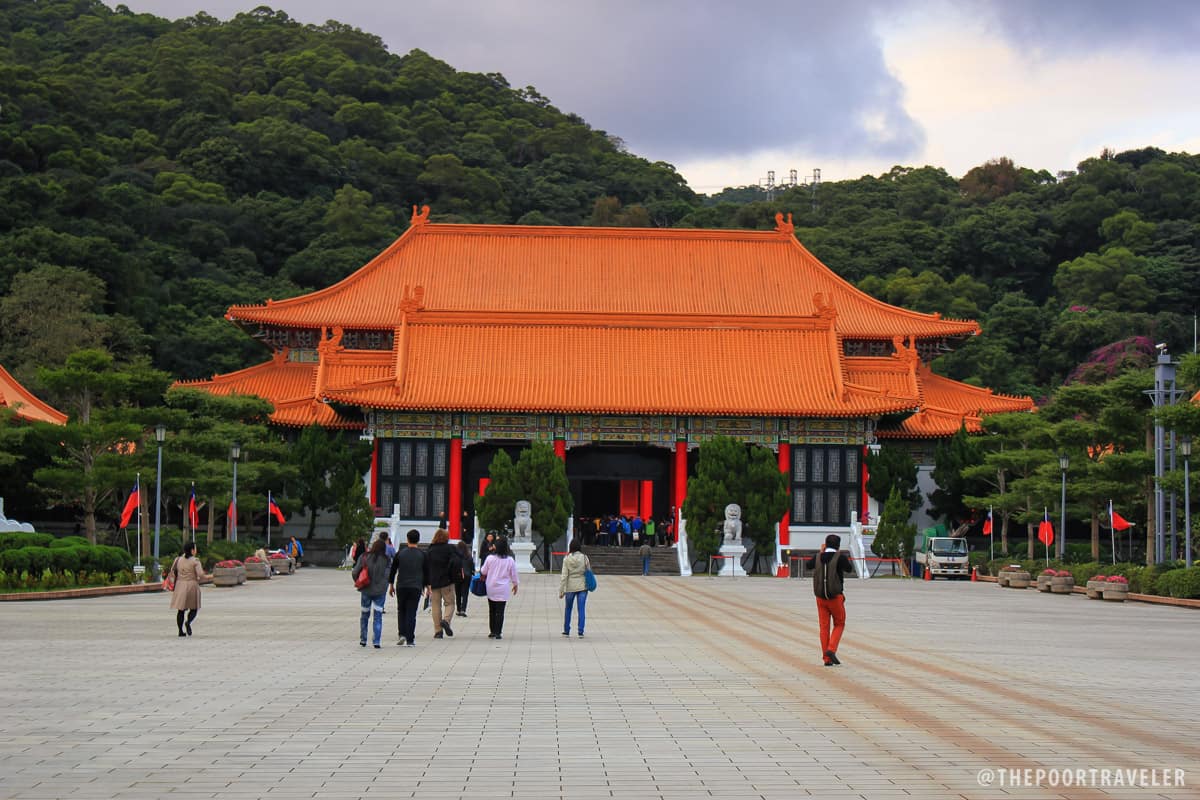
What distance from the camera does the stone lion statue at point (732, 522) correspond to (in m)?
44.0

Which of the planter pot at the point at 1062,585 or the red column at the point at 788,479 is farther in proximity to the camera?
the red column at the point at 788,479

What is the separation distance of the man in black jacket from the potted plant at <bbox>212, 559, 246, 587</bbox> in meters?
14.4

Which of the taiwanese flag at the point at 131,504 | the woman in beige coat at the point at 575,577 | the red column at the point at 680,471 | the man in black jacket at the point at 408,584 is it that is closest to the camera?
the man in black jacket at the point at 408,584

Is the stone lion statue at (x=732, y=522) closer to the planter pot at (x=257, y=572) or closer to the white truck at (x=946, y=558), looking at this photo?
the white truck at (x=946, y=558)

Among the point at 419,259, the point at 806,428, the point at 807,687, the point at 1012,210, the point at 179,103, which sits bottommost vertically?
the point at 807,687

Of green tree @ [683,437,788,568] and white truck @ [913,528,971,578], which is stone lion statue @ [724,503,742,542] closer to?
green tree @ [683,437,788,568]

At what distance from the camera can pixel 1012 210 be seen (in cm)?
8881

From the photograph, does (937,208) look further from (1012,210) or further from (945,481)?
(945,481)

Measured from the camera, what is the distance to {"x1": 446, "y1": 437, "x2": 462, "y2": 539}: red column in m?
48.4

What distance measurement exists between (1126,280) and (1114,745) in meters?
73.4

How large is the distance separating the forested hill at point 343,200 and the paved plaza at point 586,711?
44368 mm

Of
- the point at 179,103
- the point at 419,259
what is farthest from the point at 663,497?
the point at 179,103

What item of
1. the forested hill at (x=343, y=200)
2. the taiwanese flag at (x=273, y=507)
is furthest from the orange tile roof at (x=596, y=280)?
the forested hill at (x=343, y=200)

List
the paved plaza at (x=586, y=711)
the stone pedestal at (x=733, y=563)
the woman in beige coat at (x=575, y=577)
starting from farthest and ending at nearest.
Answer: the stone pedestal at (x=733, y=563) → the woman in beige coat at (x=575, y=577) → the paved plaza at (x=586, y=711)
